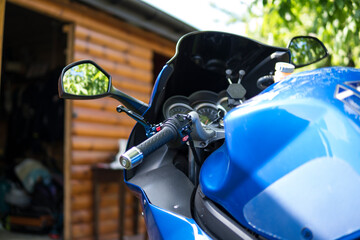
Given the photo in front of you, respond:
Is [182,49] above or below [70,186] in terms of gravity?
above

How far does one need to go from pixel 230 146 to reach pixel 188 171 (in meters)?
0.50

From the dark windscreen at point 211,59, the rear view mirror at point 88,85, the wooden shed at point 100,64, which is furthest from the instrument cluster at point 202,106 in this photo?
the wooden shed at point 100,64

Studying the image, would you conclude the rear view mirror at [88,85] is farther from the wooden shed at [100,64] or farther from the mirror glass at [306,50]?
the wooden shed at [100,64]

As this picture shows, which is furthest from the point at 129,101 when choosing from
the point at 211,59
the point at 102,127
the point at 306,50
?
the point at 102,127

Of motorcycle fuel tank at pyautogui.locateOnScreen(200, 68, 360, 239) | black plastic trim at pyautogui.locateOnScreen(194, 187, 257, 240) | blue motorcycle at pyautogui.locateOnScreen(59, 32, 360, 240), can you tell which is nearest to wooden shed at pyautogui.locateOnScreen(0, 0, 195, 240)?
blue motorcycle at pyautogui.locateOnScreen(59, 32, 360, 240)

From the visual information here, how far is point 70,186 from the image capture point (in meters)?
4.29

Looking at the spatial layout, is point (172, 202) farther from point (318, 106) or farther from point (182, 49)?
point (182, 49)

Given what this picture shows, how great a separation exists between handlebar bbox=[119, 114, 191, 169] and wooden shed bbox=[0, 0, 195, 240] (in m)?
3.06

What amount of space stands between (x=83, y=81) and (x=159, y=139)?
561 mm

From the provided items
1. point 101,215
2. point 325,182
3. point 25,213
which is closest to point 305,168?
point 325,182

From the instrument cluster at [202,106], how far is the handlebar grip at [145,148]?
0.48 meters

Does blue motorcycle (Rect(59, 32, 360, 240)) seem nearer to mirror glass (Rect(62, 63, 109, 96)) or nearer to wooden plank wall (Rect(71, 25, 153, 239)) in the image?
mirror glass (Rect(62, 63, 109, 96))

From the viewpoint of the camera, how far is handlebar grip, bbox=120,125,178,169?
92cm

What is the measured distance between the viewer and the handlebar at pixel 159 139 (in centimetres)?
93
